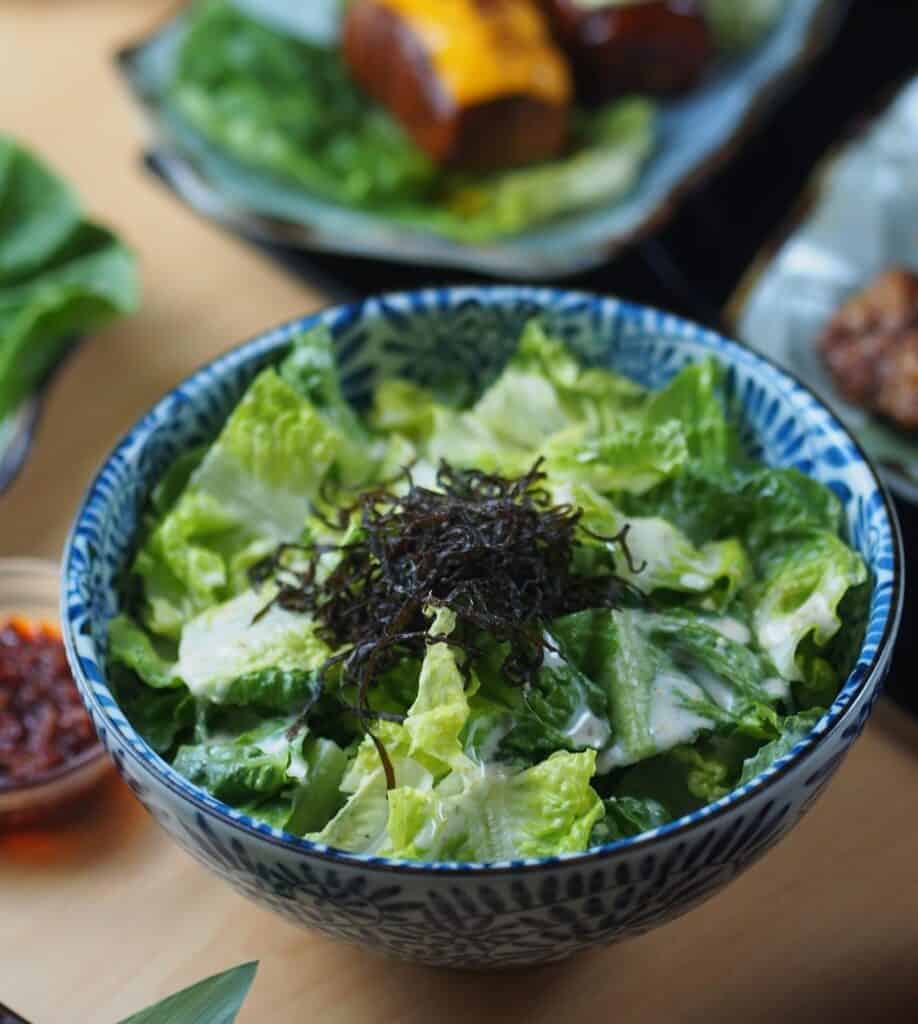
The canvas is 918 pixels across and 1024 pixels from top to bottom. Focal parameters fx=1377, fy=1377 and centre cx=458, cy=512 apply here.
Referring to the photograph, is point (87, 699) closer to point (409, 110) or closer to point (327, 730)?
point (327, 730)

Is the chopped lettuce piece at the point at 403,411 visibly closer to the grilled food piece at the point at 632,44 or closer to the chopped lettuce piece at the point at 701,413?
the chopped lettuce piece at the point at 701,413

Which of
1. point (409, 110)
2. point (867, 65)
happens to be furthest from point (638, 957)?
point (867, 65)

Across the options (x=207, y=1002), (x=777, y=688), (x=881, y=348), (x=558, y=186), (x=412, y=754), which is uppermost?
(x=412, y=754)

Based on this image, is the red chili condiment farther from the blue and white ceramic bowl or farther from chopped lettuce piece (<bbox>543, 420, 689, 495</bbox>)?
chopped lettuce piece (<bbox>543, 420, 689, 495</bbox>)

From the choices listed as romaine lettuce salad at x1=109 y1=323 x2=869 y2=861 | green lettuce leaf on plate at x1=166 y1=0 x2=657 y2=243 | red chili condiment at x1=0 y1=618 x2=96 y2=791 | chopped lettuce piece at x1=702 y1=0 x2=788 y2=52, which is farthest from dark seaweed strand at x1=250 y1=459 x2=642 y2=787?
chopped lettuce piece at x1=702 y1=0 x2=788 y2=52

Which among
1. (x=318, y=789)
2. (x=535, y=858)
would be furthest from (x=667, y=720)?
(x=318, y=789)

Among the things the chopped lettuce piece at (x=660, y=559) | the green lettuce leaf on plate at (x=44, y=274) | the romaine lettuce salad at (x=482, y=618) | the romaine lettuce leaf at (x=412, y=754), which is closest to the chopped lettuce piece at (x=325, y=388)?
the romaine lettuce salad at (x=482, y=618)

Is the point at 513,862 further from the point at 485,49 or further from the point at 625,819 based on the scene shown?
the point at 485,49
